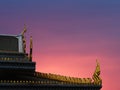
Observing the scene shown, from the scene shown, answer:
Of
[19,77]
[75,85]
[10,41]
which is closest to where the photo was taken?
[75,85]

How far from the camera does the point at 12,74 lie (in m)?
44.8

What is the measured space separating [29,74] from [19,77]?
142cm

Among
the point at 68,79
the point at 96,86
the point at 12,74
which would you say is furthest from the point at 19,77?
the point at 96,86

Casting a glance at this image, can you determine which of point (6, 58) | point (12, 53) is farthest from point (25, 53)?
→ point (6, 58)

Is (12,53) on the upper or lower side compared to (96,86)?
upper

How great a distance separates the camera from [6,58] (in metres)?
42.5

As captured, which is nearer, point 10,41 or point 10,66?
point 10,66

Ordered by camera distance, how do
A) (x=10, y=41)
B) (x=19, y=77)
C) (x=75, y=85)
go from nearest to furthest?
(x=75, y=85) < (x=19, y=77) < (x=10, y=41)

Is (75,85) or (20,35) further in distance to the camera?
(20,35)

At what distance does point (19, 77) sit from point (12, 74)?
3.55 feet

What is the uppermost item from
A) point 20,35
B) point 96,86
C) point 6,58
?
point 20,35

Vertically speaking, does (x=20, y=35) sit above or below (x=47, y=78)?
above

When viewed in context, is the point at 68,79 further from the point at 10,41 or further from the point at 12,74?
the point at 10,41

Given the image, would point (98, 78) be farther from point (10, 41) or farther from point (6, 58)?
point (10, 41)
